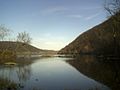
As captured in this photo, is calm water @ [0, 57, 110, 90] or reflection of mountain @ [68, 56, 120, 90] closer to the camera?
calm water @ [0, 57, 110, 90]

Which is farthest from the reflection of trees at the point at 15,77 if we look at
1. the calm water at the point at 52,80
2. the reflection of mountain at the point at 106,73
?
the reflection of mountain at the point at 106,73

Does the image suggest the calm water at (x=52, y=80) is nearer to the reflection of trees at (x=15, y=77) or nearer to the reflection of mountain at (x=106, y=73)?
the reflection of trees at (x=15, y=77)

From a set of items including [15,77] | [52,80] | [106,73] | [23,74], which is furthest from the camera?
[23,74]

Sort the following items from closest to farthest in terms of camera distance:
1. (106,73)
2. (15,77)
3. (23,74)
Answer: (15,77)
(106,73)
(23,74)

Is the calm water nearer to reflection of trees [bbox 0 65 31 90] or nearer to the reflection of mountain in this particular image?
reflection of trees [bbox 0 65 31 90]

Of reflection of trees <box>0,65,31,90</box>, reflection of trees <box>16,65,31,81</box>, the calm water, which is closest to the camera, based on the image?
the calm water

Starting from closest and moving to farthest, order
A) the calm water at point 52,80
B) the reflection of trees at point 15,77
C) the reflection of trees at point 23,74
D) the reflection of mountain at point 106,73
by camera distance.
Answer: the calm water at point 52,80, the reflection of mountain at point 106,73, the reflection of trees at point 15,77, the reflection of trees at point 23,74

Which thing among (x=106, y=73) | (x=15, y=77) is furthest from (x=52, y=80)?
(x=106, y=73)

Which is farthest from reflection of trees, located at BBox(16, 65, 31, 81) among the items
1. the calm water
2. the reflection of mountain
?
the reflection of mountain

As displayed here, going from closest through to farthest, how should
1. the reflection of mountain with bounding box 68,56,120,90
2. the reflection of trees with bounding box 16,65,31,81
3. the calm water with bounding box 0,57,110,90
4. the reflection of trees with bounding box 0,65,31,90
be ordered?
the calm water with bounding box 0,57,110,90
the reflection of mountain with bounding box 68,56,120,90
the reflection of trees with bounding box 0,65,31,90
the reflection of trees with bounding box 16,65,31,81

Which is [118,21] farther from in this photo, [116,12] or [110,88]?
[110,88]

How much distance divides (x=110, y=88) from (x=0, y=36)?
75256 millimetres

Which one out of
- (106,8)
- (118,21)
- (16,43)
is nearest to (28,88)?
(118,21)

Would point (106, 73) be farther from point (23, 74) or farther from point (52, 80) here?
point (23, 74)
